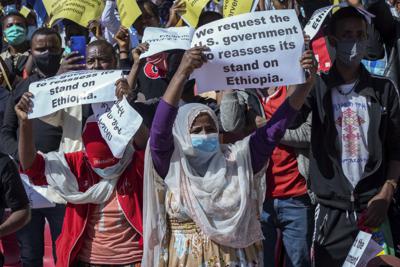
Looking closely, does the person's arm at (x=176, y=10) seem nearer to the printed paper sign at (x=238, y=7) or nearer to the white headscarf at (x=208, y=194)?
the printed paper sign at (x=238, y=7)

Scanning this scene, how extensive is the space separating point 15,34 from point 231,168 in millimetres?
4724

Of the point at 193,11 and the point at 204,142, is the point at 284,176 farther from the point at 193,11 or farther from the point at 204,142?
the point at 193,11

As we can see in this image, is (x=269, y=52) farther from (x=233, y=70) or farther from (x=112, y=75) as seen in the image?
(x=112, y=75)

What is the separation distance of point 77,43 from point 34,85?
0.86m

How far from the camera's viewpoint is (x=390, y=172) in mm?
5301

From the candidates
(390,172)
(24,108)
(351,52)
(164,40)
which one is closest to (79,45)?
(164,40)

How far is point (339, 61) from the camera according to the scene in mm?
5402

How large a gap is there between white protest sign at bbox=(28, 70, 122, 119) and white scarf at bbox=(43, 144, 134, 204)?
34cm

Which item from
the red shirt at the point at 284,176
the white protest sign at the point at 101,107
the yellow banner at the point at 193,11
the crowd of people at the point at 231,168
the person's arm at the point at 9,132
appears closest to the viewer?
the crowd of people at the point at 231,168

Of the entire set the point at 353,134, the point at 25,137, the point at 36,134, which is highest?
the point at 25,137

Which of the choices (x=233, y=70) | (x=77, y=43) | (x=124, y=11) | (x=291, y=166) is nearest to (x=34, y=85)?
(x=77, y=43)

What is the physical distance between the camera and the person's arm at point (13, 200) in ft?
16.5

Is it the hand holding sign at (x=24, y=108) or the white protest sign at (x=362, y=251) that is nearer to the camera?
the white protest sign at (x=362, y=251)

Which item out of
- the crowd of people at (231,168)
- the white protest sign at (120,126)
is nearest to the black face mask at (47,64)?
the crowd of people at (231,168)
